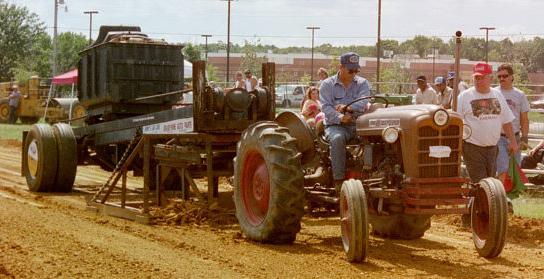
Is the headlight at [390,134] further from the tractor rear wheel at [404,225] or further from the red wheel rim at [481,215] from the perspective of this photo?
the tractor rear wheel at [404,225]

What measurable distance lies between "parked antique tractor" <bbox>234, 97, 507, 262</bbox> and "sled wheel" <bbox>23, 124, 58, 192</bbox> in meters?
4.91

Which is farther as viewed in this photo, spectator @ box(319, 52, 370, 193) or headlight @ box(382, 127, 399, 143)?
spectator @ box(319, 52, 370, 193)

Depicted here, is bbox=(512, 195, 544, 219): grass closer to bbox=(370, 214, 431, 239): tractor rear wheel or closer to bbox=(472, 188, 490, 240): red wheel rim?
bbox=(370, 214, 431, 239): tractor rear wheel

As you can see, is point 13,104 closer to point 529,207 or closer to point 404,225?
point 529,207

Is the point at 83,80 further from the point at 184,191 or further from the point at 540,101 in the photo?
the point at 540,101

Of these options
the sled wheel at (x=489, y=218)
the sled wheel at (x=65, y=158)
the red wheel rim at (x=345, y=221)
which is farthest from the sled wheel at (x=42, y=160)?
the sled wheel at (x=489, y=218)

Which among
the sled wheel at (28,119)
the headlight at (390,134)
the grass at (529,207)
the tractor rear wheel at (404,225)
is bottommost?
the sled wheel at (28,119)

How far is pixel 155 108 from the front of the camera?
1423 cm

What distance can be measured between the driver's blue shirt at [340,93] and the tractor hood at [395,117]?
351mm

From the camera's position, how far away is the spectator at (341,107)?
29.5ft

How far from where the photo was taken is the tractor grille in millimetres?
8422

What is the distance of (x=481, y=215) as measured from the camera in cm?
866

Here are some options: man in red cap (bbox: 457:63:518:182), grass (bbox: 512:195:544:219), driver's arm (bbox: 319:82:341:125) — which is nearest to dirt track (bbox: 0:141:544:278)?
grass (bbox: 512:195:544:219)

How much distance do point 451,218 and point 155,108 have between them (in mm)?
4871
